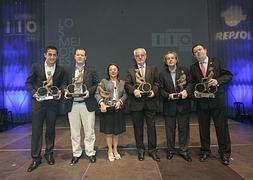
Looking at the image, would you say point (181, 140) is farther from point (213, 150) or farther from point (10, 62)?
point (10, 62)

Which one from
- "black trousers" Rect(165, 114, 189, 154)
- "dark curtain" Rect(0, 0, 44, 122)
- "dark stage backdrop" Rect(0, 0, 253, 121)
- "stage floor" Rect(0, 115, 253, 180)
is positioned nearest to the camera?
"stage floor" Rect(0, 115, 253, 180)

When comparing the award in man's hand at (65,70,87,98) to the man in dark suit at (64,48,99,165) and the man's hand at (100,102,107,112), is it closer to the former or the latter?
the man in dark suit at (64,48,99,165)

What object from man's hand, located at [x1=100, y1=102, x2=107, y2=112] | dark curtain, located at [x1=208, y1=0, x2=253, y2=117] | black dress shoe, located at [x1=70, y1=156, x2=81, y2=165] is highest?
dark curtain, located at [x1=208, y1=0, x2=253, y2=117]

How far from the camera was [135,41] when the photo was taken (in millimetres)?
8641

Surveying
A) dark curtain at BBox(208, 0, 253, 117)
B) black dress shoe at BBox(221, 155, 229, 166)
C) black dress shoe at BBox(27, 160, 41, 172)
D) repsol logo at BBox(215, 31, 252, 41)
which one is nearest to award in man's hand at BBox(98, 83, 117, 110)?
black dress shoe at BBox(27, 160, 41, 172)

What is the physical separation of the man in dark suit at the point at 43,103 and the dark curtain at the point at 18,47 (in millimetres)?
5281

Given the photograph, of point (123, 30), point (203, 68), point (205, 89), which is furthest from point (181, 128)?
point (123, 30)

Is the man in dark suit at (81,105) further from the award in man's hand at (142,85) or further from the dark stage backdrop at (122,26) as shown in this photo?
the dark stage backdrop at (122,26)

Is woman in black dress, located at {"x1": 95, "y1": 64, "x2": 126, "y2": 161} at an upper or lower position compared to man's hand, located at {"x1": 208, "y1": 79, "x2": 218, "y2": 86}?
lower

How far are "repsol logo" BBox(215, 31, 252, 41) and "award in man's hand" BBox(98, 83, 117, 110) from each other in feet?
20.5

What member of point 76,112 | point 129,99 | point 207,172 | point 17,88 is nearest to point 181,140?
point 207,172

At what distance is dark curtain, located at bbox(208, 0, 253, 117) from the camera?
28.2 ft

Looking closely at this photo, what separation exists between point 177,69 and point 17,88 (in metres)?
6.36

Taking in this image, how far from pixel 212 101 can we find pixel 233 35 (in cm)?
594
